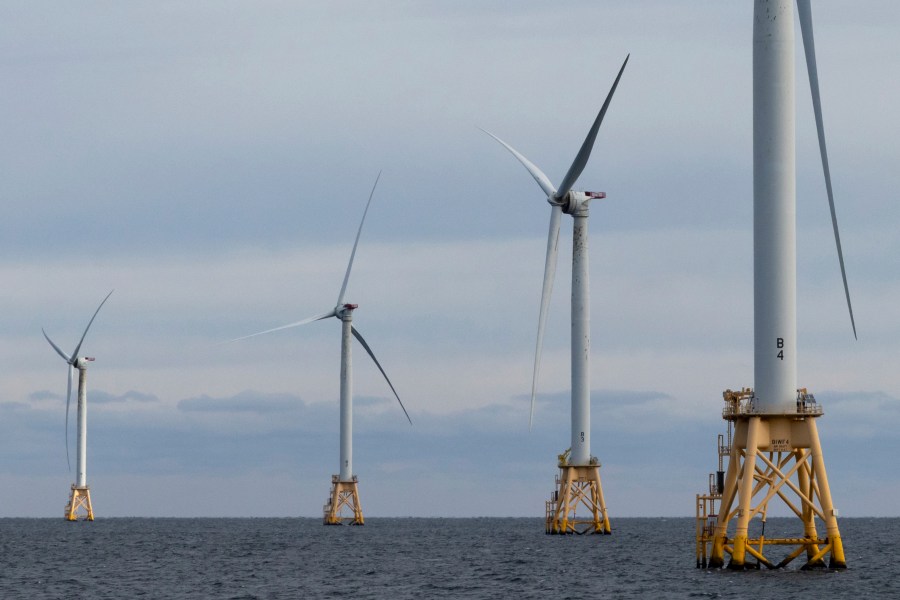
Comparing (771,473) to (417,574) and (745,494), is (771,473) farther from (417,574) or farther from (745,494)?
(417,574)

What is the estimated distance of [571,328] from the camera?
149750 mm

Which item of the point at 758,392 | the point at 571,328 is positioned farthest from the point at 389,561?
the point at 758,392

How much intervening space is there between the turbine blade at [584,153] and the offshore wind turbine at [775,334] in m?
9.28

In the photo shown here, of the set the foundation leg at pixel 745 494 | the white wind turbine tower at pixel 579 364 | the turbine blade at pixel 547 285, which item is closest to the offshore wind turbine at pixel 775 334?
the foundation leg at pixel 745 494

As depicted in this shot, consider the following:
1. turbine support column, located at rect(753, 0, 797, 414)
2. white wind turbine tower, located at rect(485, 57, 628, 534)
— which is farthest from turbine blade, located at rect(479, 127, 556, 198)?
turbine support column, located at rect(753, 0, 797, 414)

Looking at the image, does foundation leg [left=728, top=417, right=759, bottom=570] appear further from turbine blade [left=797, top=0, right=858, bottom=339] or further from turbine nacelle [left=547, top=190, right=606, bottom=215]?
turbine nacelle [left=547, top=190, right=606, bottom=215]

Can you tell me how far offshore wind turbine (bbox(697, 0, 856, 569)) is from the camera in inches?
3147

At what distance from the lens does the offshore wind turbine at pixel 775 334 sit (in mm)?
79938

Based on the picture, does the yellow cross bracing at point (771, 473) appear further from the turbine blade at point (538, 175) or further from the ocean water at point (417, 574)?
the turbine blade at point (538, 175)

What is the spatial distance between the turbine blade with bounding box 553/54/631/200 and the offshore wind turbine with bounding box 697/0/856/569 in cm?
928

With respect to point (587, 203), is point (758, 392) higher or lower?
lower

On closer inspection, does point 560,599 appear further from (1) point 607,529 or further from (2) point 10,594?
(1) point 607,529

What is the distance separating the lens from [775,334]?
267 feet

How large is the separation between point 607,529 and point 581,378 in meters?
24.6
